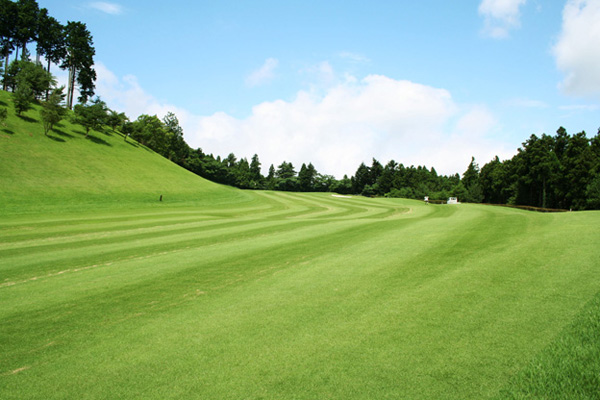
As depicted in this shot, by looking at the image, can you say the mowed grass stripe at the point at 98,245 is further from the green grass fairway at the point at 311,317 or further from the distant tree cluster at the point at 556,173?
the distant tree cluster at the point at 556,173

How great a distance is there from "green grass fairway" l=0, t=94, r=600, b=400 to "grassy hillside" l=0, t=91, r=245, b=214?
23988mm

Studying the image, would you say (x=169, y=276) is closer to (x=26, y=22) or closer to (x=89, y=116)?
(x=89, y=116)

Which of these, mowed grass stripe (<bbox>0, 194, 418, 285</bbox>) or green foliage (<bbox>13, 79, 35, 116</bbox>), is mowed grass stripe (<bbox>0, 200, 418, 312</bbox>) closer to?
mowed grass stripe (<bbox>0, 194, 418, 285</bbox>)

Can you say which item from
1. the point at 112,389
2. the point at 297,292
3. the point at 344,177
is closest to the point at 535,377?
the point at 297,292

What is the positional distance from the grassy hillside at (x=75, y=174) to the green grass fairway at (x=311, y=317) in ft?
78.7

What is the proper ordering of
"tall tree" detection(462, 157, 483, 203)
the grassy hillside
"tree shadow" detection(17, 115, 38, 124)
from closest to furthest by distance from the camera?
the grassy hillside
"tree shadow" detection(17, 115, 38, 124)
"tall tree" detection(462, 157, 483, 203)

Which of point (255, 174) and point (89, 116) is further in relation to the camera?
point (255, 174)

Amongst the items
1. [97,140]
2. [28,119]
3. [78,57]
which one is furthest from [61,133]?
[78,57]

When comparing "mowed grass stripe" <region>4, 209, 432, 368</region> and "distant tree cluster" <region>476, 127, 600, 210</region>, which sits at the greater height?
"distant tree cluster" <region>476, 127, 600, 210</region>

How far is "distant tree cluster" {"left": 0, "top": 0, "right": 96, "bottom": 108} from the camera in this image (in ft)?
203

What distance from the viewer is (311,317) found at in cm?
625

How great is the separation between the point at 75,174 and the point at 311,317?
48130mm

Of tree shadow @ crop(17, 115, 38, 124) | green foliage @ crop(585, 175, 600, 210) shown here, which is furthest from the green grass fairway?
tree shadow @ crop(17, 115, 38, 124)

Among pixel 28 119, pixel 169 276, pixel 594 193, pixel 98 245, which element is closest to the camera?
pixel 169 276
